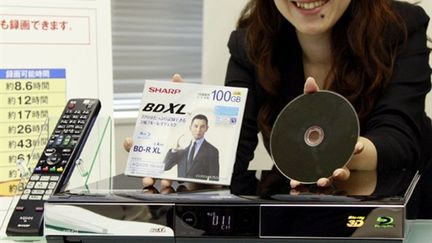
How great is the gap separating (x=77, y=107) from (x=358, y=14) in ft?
1.65

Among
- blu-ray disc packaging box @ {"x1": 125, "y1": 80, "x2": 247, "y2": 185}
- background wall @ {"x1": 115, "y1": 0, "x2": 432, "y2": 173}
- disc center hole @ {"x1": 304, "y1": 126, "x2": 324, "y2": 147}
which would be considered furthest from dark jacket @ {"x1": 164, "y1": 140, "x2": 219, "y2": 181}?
background wall @ {"x1": 115, "y1": 0, "x2": 432, "y2": 173}

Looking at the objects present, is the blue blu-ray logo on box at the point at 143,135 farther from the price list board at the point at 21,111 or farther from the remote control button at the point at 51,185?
the price list board at the point at 21,111

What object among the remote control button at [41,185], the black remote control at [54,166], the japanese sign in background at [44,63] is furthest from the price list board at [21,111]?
the remote control button at [41,185]

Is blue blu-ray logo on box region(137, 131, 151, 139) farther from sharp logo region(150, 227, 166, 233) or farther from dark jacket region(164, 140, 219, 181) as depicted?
sharp logo region(150, 227, 166, 233)

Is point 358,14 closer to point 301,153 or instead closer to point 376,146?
point 376,146

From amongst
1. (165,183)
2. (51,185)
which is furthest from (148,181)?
(51,185)

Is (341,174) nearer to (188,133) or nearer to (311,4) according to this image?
(188,133)

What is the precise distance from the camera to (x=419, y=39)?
98 cm

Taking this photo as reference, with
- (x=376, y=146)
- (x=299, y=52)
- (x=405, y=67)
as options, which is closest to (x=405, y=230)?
(x=376, y=146)

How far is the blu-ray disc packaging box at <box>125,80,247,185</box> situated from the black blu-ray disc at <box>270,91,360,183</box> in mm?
63

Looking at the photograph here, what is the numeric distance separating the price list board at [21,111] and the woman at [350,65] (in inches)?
13.7

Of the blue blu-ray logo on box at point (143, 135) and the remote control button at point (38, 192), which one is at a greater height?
the blue blu-ray logo on box at point (143, 135)

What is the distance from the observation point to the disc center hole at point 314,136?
2.02ft

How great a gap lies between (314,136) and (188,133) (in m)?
0.14
